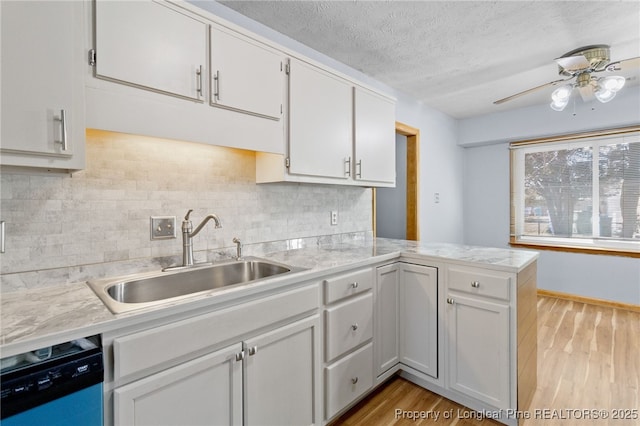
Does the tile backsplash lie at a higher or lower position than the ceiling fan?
lower

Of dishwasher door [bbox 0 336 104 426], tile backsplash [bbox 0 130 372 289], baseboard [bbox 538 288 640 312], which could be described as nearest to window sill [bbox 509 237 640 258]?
baseboard [bbox 538 288 640 312]

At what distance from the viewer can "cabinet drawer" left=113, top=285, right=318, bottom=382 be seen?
0.98 metres

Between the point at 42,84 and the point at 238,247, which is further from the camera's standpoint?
the point at 238,247

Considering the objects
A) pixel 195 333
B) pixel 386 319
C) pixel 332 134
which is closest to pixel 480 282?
pixel 386 319

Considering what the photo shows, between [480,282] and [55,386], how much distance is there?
1882mm

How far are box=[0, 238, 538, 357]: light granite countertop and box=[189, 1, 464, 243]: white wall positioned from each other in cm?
177

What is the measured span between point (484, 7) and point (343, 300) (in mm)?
1998

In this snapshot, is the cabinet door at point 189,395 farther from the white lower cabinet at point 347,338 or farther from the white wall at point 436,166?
the white wall at point 436,166

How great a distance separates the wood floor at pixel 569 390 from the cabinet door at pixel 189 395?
86 centimetres

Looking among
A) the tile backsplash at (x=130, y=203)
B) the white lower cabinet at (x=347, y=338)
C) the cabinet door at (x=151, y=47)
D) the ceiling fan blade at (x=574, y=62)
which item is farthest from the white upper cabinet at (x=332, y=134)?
the ceiling fan blade at (x=574, y=62)

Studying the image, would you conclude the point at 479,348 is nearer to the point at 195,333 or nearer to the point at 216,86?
the point at 195,333

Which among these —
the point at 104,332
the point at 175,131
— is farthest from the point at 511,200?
the point at 104,332

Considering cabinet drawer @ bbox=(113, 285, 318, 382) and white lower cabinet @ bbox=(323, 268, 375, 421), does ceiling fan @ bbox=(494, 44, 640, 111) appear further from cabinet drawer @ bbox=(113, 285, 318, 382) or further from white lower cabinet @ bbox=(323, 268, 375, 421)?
cabinet drawer @ bbox=(113, 285, 318, 382)

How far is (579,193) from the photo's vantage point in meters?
3.88
